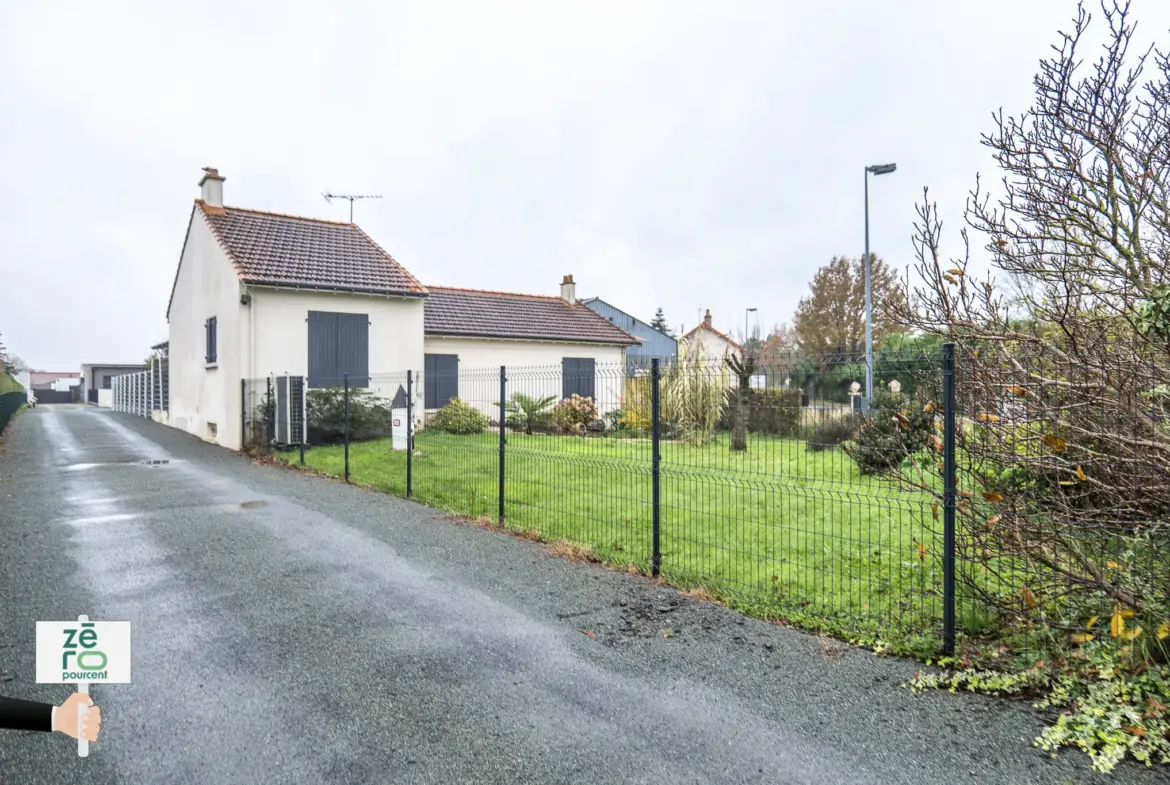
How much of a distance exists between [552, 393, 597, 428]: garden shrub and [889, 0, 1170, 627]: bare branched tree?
3758 mm

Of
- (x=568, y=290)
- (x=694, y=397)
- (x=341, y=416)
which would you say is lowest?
(x=341, y=416)

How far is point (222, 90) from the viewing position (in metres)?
12.8

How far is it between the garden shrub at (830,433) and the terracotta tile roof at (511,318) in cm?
1577

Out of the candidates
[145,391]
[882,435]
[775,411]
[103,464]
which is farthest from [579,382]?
[145,391]

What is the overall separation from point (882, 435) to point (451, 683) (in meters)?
3.19

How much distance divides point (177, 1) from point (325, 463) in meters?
7.22

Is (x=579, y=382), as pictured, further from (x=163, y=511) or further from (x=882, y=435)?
(x=163, y=511)

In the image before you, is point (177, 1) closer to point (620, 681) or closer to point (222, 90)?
Answer: point (222, 90)

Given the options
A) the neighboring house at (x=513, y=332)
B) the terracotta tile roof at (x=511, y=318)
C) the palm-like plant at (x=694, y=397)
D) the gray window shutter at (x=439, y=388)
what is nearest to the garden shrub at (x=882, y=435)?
the palm-like plant at (x=694, y=397)

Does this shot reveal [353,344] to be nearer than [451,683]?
No

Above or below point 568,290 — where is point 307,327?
below

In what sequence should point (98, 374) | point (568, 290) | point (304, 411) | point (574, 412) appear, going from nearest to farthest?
point (574, 412), point (304, 411), point (568, 290), point (98, 374)

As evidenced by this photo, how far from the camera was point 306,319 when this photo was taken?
15961 millimetres

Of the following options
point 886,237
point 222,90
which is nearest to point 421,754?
point 222,90
